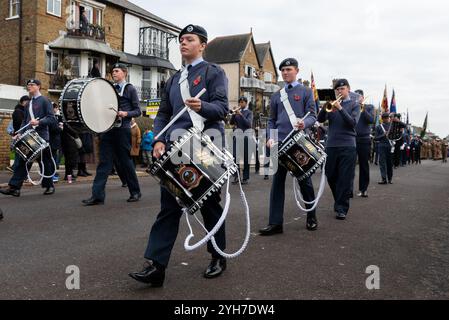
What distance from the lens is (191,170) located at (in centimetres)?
328

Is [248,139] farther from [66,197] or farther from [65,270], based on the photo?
[65,270]

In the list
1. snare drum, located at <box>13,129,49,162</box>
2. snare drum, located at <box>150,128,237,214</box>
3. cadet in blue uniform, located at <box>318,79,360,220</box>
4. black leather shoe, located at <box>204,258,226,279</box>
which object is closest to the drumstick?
snare drum, located at <box>150,128,237,214</box>

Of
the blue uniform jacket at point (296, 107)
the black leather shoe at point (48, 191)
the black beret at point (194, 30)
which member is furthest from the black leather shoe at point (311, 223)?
the black leather shoe at point (48, 191)

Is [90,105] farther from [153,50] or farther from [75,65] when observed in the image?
[153,50]

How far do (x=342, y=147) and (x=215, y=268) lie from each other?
151 inches

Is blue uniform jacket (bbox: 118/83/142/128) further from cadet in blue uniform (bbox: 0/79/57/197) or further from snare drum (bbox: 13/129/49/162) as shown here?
snare drum (bbox: 13/129/49/162)

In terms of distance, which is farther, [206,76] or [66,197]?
[66,197]

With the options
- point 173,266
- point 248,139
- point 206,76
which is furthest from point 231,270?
point 248,139

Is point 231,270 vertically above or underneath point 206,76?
underneath

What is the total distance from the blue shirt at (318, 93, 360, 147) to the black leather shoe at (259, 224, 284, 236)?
2.06 m

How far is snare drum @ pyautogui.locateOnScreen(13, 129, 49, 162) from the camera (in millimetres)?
7894
